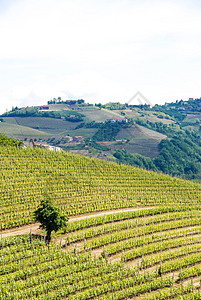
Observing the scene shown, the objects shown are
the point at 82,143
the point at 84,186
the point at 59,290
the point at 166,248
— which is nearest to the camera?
the point at 59,290

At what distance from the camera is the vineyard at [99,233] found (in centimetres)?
2555

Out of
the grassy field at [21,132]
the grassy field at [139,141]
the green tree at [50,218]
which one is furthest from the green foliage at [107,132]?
the green tree at [50,218]

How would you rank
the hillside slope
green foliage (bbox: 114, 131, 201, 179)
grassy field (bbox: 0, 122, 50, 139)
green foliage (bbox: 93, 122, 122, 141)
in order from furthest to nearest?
grassy field (bbox: 0, 122, 50, 139) → green foliage (bbox: 93, 122, 122, 141) → green foliage (bbox: 114, 131, 201, 179) → the hillside slope

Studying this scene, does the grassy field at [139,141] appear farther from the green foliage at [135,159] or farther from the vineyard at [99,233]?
the vineyard at [99,233]

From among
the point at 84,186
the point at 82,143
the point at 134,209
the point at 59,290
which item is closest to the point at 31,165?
the point at 84,186

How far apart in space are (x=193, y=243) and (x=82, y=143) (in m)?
141

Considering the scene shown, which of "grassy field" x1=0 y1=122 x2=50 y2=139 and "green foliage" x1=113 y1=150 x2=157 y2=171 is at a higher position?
"grassy field" x1=0 y1=122 x2=50 y2=139

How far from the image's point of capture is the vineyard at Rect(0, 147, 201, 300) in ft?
83.8

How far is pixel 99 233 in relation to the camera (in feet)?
115

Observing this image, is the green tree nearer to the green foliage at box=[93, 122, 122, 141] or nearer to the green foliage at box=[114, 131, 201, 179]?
the green foliage at box=[114, 131, 201, 179]

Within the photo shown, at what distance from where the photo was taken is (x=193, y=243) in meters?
34.1

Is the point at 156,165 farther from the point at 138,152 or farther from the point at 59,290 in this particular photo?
the point at 59,290

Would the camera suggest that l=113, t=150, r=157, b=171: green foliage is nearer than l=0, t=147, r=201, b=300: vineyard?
No

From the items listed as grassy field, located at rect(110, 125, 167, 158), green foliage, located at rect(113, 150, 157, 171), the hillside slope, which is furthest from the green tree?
grassy field, located at rect(110, 125, 167, 158)
